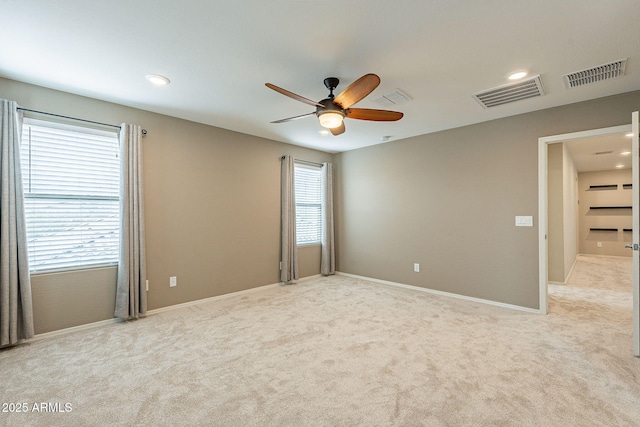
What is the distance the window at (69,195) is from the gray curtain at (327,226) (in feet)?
11.2

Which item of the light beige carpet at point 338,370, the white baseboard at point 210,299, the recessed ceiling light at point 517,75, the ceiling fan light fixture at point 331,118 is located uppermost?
the recessed ceiling light at point 517,75

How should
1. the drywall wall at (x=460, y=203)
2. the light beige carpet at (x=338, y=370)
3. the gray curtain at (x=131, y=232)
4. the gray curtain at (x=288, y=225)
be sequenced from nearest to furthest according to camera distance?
the light beige carpet at (x=338, y=370) < the gray curtain at (x=131, y=232) < the drywall wall at (x=460, y=203) < the gray curtain at (x=288, y=225)

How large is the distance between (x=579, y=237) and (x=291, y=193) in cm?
860

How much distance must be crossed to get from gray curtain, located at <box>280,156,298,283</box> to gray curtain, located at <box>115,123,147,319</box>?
2.15 m

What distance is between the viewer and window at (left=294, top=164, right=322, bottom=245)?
18.1 feet

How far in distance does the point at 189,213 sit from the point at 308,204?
2.29m

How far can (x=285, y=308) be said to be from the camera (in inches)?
151

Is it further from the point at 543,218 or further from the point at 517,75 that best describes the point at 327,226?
the point at 517,75

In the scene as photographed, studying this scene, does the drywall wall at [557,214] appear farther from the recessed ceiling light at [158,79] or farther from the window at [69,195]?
the window at [69,195]

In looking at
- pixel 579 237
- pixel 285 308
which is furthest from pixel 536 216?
pixel 579 237

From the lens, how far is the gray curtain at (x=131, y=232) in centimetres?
333

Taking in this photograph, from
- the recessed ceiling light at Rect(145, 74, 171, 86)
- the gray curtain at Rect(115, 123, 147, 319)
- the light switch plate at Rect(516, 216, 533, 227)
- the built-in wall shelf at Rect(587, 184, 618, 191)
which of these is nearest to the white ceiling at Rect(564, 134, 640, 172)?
the built-in wall shelf at Rect(587, 184, 618, 191)

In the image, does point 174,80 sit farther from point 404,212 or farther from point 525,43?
point 404,212

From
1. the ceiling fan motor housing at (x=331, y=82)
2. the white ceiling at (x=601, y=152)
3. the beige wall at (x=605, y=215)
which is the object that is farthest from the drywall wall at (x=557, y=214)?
the beige wall at (x=605, y=215)
